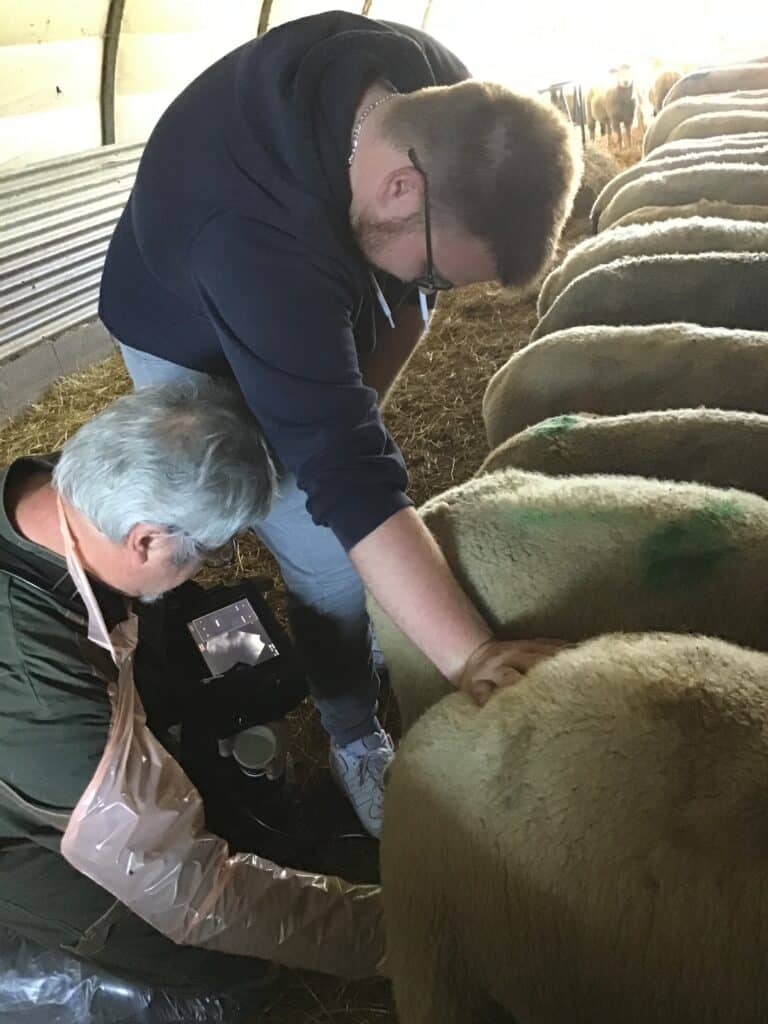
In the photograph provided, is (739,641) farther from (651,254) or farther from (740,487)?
(651,254)

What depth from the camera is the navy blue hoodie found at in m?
1.16

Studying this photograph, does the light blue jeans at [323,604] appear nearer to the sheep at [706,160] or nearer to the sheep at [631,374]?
the sheep at [631,374]

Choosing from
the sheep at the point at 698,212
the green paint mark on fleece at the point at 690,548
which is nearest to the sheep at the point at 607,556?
the green paint mark on fleece at the point at 690,548

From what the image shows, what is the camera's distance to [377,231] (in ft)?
3.94

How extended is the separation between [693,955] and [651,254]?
1.90m

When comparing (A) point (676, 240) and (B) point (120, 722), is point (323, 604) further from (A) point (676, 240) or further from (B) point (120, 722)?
(A) point (676, 240)

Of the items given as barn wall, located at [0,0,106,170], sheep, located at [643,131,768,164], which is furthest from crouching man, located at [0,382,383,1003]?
barn wall, located at [0,0,106,170]

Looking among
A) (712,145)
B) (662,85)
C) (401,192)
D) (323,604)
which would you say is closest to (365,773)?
(323,604)

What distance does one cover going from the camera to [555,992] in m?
0.86

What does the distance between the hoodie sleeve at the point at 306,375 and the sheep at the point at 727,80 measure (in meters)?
5.39

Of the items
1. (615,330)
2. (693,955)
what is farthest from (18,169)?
(693,955)

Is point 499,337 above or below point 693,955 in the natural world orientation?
below

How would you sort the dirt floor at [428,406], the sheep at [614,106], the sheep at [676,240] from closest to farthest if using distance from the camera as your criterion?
the sheep at [676,240] → the dirt floor at [428,406] → the sheep at [614,106]

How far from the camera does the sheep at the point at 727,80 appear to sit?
5.50m
